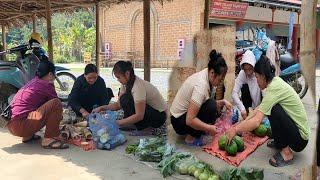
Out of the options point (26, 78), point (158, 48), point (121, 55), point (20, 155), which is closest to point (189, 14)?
point (158, 48)

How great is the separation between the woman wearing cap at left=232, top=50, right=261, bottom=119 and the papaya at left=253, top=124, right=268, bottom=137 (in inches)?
12.5

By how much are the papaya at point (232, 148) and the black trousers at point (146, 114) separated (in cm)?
123

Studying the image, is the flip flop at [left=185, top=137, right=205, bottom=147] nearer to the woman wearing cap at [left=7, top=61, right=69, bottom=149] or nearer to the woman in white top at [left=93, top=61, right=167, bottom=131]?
the woman in white top at [left=93, top=61, right=167, bottom=131]

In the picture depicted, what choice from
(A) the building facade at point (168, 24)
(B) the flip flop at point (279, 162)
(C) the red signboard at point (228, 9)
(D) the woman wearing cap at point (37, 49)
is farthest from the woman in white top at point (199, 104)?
(C) the red signboard at point (228, 9)

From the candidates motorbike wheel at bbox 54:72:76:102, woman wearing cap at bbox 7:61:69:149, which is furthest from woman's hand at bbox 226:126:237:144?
motorbike wheel at bbox 54:72:76:102

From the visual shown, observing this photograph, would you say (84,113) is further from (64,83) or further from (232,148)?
(64,83)

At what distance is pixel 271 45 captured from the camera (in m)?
5.32

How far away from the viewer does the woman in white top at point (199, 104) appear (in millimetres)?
3387

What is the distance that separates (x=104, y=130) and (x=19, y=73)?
2508 mm

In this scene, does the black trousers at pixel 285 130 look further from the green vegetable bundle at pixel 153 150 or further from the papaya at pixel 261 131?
the green vegetable bundle at pixel 153 150

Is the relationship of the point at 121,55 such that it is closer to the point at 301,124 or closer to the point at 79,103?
the point at 79,103

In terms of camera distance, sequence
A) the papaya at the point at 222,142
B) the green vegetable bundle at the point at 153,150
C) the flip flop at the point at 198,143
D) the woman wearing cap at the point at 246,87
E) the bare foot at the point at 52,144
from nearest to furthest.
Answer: the papaya at the point at 222,142 → the green vegetable bundle at the point at 153,150 → the flip flop at the point at 198,143 → the bare foot at the point at 52,144 → the woman wearing cap at the point at 246,87

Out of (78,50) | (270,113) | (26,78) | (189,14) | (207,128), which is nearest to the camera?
(270,113)

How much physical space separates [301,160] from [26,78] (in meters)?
4.30
